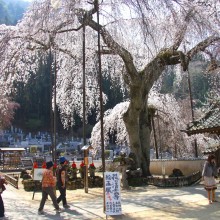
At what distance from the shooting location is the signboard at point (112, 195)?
26.9 feet

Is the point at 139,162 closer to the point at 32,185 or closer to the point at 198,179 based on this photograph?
the point at 198,179

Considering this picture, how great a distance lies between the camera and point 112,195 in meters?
8.38

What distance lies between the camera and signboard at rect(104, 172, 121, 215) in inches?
323

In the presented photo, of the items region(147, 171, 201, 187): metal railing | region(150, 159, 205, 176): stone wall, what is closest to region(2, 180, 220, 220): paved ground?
region(147, 171, 201, 187): metal railing

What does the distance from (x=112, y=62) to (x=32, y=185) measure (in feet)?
22.7

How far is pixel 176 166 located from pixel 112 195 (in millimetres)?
13370

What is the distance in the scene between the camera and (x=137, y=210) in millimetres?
9172

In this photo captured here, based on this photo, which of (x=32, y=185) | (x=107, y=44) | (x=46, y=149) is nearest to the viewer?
(x=107, y=44)

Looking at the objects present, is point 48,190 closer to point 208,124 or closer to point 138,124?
point 208,124

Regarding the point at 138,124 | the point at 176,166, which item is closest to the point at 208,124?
the point at 138,124

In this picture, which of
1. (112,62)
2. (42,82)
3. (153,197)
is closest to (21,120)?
(42,82)

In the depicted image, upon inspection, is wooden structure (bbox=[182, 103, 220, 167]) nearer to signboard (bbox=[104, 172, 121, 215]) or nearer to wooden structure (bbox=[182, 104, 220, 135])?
wooden structure (bbox=[182, 104, 220, 135])

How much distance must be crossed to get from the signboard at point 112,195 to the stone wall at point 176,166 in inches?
455

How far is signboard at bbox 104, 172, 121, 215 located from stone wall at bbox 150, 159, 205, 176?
1155 cm
